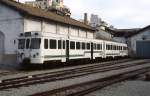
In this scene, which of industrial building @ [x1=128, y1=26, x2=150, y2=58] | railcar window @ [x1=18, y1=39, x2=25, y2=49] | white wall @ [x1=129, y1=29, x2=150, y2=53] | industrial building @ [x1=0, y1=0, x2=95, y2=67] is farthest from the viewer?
white wall @ [x1=129, y1=29, x2=150, y2=53]

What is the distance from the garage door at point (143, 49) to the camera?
51.1 m

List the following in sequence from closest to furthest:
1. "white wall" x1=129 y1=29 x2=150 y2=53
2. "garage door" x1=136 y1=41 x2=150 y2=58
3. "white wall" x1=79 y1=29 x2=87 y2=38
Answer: "white wall" x1=79 y1=29 x2=87 y2=38
"garage door" x1=136 y1=41 x2=150 y2=58
"white wall" x1=129 y1=29 x2=150 y2=53

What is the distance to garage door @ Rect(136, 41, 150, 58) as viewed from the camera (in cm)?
5112

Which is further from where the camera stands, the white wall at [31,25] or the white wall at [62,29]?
the white wall at [62,29]

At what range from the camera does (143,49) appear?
2036 inches

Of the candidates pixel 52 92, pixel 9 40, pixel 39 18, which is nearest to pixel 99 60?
pixel 39 18

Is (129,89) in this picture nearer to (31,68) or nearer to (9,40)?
(31,68)

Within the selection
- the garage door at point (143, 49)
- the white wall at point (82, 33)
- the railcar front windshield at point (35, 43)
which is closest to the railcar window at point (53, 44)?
the railcar front windshield at point (35, 43)

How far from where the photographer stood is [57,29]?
113 feet

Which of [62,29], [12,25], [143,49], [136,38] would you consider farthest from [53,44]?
[136,38]

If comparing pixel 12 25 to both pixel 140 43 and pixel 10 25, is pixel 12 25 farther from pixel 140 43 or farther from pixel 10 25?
pixel 140 43

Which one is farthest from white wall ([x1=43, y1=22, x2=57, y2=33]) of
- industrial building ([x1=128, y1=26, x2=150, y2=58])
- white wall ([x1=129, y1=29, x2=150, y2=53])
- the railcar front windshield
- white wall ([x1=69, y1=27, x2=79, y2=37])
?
white wall ([x1=129, y1=29, x2=150, y2=53])

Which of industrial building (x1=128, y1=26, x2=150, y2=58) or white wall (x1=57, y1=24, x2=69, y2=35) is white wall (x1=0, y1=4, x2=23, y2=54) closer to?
white wall (x1=57, y1=24, x2=69, y2=35)

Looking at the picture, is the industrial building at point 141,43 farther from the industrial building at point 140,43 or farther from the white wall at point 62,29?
the white wall at point 62,29
